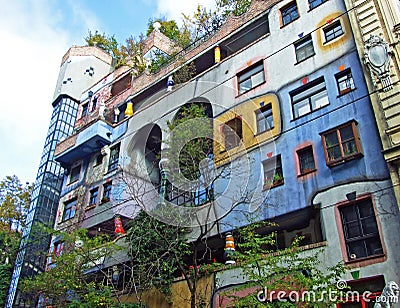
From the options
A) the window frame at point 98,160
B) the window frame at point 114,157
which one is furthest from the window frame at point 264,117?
the window frame at point 98,160

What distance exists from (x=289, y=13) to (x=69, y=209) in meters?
15.4

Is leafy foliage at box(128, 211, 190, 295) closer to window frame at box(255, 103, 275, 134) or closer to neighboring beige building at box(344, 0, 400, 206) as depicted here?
window frame at box(255, 103, 275, 134)

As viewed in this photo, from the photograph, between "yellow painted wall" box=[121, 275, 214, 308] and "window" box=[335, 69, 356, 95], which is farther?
"yellow painted wall" box=[121, 275, 214, 308]

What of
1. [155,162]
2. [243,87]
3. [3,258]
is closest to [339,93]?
[243,87]

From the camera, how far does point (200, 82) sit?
18859mm

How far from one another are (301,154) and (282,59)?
4.19m

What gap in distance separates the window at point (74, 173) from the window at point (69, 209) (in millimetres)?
1348

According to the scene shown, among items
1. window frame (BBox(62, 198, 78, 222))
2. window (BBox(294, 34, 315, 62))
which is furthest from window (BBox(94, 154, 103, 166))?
window (BBox(294, 34, 315, 62))

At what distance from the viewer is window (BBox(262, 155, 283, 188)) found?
13625 millimetres

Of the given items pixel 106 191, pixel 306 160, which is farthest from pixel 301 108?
pixel 106 191

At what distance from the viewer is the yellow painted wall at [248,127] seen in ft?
48.4

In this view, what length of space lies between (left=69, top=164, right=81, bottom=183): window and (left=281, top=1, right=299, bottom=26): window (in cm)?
1413

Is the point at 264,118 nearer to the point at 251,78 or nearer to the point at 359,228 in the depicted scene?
the point at 251,78

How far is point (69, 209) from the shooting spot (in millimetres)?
23453
